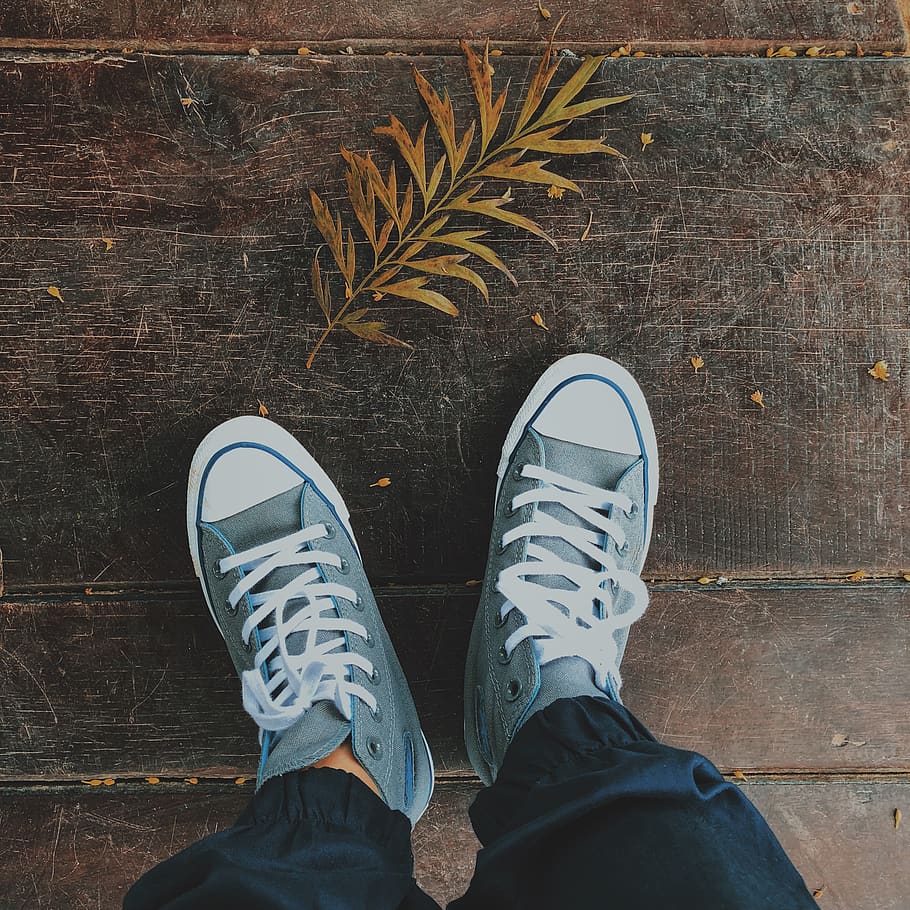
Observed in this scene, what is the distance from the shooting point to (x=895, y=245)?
2.47 feet

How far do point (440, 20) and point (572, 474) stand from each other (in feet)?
1.61

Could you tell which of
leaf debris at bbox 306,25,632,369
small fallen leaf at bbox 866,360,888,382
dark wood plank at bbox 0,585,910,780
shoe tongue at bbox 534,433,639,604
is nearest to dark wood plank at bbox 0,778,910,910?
dark wood plank at bbox 0,585,910,780

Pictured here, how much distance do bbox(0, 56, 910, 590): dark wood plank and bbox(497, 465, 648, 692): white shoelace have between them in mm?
97

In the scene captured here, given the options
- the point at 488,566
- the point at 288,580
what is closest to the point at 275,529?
the point at 288,580

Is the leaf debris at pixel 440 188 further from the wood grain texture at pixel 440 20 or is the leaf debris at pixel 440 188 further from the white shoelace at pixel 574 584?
the white shoelace at pixel 574 584

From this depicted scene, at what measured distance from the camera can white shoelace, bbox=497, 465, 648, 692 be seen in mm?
715

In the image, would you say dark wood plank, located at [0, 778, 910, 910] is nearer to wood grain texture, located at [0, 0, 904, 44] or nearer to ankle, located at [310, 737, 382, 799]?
ankle, located at [310, 737, 382, 799]

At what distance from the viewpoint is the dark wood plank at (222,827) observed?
2.59ft

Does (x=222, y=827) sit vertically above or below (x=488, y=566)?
below

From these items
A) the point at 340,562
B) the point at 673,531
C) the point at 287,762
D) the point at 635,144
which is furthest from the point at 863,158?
the point at 287,762

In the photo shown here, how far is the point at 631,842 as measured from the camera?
504 millimetres

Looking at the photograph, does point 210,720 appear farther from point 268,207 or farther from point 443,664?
point 268,207

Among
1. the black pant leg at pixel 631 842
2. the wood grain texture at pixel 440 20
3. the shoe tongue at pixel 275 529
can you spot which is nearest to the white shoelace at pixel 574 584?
the black pant leg at pixel 631 842

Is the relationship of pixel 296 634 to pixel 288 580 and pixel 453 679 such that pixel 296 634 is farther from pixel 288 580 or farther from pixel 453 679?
pixel 453 679
